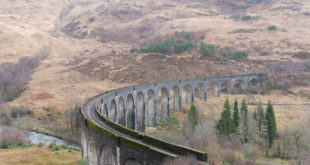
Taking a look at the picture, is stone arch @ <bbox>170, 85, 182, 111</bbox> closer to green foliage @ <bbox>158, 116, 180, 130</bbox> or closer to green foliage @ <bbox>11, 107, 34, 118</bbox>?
green foliage @ <bbox>158, 116, 180, 130</bbox>

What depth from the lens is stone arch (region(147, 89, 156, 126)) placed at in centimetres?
6001

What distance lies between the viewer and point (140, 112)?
54.9m

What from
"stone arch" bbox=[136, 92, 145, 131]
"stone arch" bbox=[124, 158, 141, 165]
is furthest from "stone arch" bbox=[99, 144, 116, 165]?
"stone arch" bbox=[136, 92, 145, 131]

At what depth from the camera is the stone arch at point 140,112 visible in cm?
5447

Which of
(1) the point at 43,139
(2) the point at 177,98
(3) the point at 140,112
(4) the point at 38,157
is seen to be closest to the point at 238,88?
(2) the point at 177,98

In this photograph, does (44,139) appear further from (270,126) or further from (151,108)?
(270,126)

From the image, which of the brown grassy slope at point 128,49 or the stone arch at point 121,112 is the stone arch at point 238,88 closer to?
the brown grassy slope at point 128,49

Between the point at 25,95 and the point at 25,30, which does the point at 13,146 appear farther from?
the point at 25,30

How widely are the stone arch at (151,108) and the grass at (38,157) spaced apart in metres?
23.2

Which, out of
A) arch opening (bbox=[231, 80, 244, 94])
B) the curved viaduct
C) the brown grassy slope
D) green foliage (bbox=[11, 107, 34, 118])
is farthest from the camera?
the brown grassy slope

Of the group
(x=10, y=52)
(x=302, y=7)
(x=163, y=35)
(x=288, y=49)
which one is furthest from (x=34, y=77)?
(x=302, y=7)

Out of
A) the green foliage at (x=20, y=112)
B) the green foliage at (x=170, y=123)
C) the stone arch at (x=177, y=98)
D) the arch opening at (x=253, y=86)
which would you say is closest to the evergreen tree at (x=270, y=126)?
the green foliage at (x=170, y=123)

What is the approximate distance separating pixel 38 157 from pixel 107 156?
62.5 feet

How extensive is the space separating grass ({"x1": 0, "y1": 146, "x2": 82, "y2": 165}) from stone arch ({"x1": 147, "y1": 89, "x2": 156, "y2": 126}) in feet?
76.2
